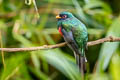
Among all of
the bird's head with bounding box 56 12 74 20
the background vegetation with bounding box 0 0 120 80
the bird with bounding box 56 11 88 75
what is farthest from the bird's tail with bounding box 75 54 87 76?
the background vegetation with bounding box 0 0 120 80

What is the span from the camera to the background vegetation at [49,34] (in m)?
2.79

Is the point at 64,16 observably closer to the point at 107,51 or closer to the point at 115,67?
the point at 107,51

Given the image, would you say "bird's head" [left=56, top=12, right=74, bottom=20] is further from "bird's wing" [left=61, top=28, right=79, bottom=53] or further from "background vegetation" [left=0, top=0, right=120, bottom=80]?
"background vegetation" [left=0, top=0, right=120, bottom=80]

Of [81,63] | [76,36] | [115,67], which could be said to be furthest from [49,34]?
[81,63]

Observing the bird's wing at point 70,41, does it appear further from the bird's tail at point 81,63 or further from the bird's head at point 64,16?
the bird's head at point 64,16

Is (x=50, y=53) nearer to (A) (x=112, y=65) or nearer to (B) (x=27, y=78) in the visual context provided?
(B) (x=27, y=78)

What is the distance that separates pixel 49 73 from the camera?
3.49 metres

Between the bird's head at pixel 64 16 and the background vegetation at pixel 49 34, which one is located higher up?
the bird's head at pixel 64 16

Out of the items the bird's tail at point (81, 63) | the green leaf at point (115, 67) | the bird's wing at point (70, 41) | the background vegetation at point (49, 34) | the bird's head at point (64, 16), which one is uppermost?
the bird's head at point (64, 16)

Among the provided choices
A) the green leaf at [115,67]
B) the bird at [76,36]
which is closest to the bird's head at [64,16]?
the bird at [76,36]

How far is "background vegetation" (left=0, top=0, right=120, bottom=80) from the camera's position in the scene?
9.15ft

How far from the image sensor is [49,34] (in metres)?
3.18

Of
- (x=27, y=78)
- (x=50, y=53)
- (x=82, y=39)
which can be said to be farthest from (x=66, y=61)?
(x=82, y=39)

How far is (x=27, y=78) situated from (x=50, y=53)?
0.28 m
